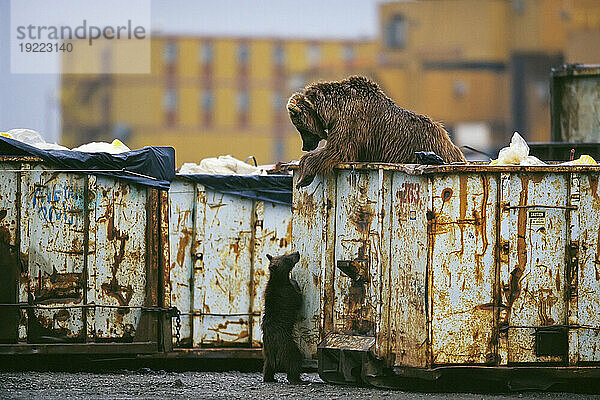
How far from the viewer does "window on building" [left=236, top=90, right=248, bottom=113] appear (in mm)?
50406

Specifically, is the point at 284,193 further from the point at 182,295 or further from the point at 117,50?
the point at 117,50

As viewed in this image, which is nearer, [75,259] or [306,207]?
[306,207]

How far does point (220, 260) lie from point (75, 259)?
1.20 meters

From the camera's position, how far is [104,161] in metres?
7.49

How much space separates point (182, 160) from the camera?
47906mm

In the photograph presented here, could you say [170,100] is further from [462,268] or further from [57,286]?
[462,268]

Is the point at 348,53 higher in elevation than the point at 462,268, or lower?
higher

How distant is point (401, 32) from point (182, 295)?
120ft

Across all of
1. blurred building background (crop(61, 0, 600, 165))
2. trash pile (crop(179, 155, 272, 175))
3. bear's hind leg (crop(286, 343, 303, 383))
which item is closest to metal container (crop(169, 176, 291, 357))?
trash pile (crop(179, 155, 272, 175))

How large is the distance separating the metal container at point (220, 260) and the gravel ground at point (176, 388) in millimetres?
510

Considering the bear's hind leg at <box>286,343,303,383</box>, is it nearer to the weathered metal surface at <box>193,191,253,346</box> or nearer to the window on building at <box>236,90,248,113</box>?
the weathered metal surface at <box>193,191,253,346</box>

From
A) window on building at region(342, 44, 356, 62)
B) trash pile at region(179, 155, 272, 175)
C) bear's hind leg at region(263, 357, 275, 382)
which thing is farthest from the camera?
window on building at region(342, 44, 356, 62)

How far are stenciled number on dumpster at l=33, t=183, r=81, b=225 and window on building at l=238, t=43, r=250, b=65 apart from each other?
44007 millimetres

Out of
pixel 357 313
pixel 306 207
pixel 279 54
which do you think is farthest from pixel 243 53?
pixel 357 313
